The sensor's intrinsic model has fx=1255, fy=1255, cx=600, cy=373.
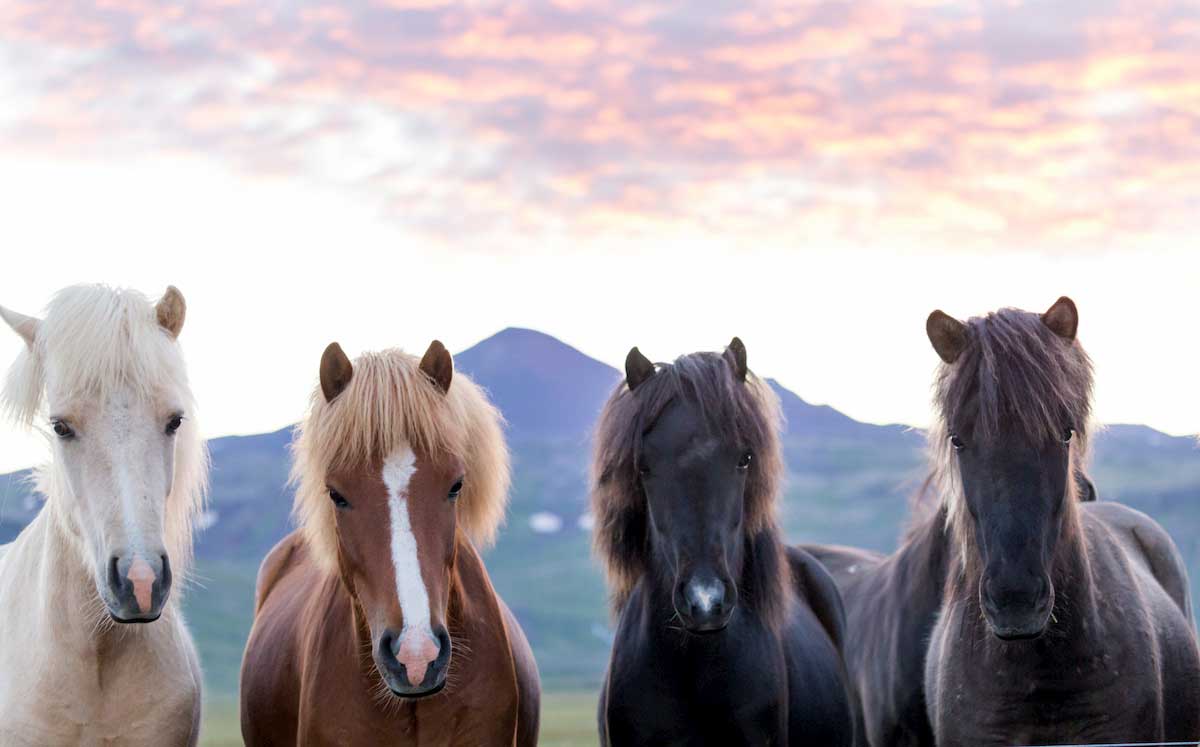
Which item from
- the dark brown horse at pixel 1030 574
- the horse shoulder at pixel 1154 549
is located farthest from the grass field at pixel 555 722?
the dark brown horse at pixel 1030 574

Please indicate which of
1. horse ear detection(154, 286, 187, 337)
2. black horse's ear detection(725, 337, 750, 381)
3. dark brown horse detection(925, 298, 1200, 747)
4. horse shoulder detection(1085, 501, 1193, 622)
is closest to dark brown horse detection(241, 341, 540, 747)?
horse ear detection(154, 286, 187, 337)

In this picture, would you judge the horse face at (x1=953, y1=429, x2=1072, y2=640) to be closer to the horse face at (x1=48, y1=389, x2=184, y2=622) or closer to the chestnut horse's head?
the chestnut horse's head

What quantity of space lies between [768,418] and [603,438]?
0.76 metres

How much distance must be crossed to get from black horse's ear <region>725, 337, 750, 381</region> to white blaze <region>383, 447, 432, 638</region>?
177 cm

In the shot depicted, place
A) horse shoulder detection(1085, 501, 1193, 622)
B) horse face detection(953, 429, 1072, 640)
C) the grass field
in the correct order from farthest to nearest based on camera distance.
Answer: the grass field, horse shoulder detection(1085, 501, 1193, 622), horse face detection(953, 429, 1072, 640)

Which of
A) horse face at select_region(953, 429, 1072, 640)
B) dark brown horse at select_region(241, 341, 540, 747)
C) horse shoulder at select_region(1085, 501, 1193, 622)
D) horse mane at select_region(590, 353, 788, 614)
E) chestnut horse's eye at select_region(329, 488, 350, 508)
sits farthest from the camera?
horse shoulder at select_region(1085, 501, 1193, 622)

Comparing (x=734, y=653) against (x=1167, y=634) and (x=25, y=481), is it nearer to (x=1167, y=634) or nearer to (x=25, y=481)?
(x=1167, y=634)

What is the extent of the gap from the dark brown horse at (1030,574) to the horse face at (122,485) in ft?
10.4

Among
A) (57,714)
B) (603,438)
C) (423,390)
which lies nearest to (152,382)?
(423,390)

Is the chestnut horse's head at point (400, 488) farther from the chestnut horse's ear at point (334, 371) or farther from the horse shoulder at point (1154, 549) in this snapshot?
the horse shoulder at point (1154, 549)

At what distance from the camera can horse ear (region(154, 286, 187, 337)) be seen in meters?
5.29

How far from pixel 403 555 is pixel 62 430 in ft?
4.96

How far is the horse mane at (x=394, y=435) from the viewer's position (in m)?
4.66

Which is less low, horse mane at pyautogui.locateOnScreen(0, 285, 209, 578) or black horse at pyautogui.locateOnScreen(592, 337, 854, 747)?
horse mane at pyautogui.locateOnScreen(0, 285, 209, 578)
